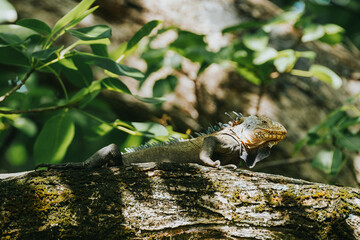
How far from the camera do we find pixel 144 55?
14.0 feet

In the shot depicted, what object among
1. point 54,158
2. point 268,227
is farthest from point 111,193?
point 54,158

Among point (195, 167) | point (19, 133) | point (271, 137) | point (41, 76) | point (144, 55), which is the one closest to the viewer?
point (195, 167)

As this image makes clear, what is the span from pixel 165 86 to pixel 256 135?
1377 mm

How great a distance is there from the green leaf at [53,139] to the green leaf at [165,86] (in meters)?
1.35

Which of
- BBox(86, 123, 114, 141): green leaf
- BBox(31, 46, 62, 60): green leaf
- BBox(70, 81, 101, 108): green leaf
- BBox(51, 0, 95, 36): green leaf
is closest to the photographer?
BBox(31, 46, 62, 60): green leaf

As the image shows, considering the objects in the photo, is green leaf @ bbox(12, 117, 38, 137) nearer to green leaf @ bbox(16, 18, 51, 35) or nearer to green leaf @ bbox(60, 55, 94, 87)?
green leaf @ bbox(60, 55, 94, 87)

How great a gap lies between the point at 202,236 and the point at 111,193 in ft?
2.01

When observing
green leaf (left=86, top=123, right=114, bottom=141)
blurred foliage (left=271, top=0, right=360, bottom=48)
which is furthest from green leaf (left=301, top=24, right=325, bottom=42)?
blurred foliage (left=271, top=0, right=360, bottom=48)

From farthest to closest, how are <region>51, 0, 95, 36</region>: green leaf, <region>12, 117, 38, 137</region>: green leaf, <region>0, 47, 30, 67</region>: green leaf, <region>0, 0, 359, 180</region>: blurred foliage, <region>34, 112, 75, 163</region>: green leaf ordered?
<region>12, 117, 38, 137</region>: green leaf < <region>34, 112, 75, 163</region>: green leaf < <region>0, 47, 30, 67</region>: green leaf < <region>0, 0, 359, 180</region>: blurred foliage < <region>51, 0, 95, 36</region>: green leaf

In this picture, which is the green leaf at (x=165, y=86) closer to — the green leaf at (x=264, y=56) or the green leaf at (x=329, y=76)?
the green leaf at (x=264, y=56)

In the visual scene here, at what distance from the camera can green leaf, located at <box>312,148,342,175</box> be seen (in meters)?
4.05

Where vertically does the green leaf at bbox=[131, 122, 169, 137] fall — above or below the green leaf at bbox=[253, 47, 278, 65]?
below

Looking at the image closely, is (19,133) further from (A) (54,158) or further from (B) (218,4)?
(B) (218,4)

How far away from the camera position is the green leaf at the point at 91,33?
2506mm
